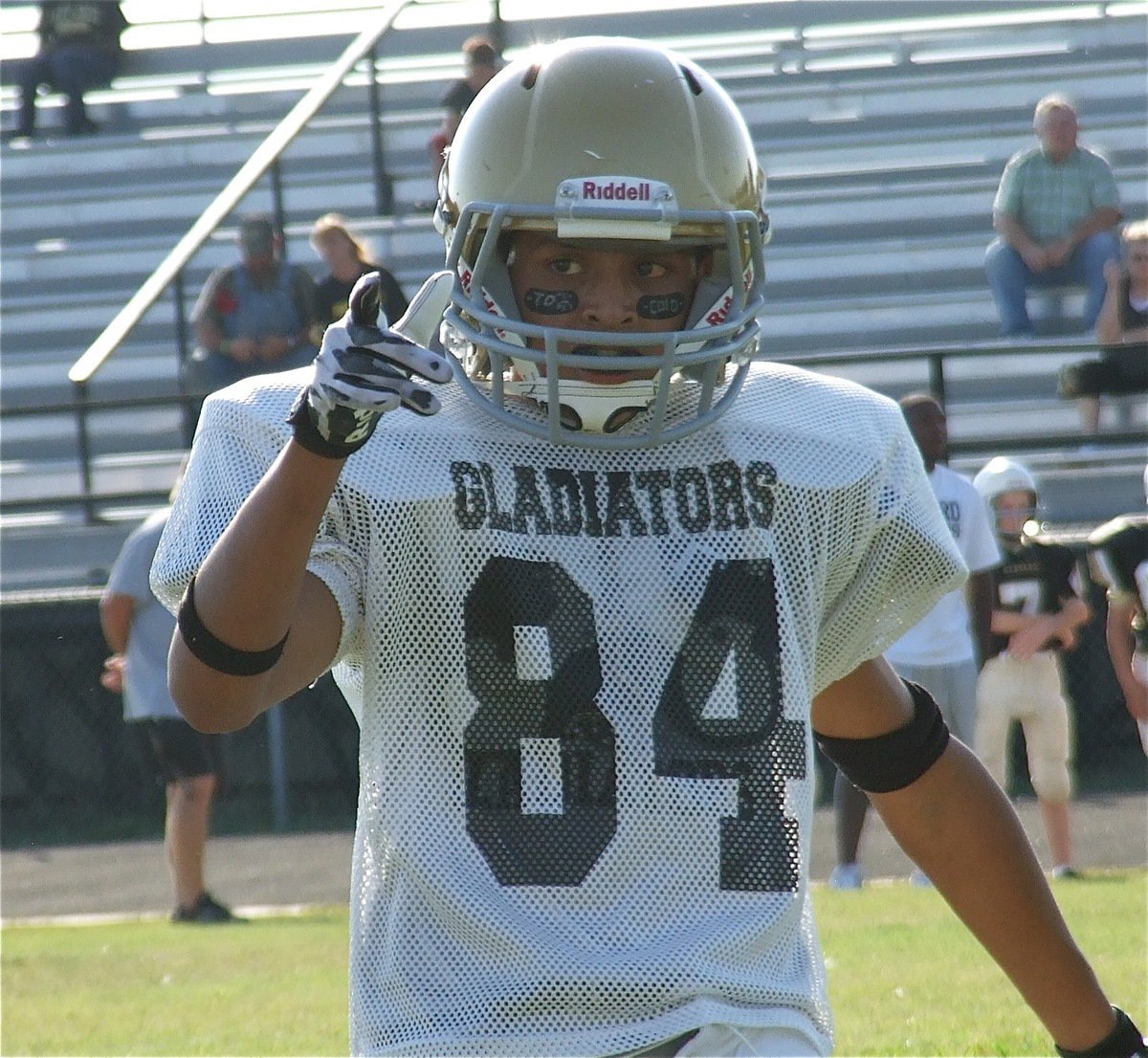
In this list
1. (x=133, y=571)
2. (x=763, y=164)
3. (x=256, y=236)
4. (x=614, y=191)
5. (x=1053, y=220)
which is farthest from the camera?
(x=763, y=164)

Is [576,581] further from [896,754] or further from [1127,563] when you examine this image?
[1127,563]

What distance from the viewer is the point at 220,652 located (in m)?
1.85

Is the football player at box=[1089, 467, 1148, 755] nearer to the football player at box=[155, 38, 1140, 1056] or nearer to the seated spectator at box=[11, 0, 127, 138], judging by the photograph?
the football player at box=[155, 38, 1140, 1056]

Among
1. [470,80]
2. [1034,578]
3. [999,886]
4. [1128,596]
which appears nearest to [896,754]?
[999,886]

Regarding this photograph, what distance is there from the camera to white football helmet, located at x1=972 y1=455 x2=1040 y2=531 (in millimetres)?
7859

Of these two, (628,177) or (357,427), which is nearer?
(357,427)

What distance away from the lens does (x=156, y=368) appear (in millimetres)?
12555

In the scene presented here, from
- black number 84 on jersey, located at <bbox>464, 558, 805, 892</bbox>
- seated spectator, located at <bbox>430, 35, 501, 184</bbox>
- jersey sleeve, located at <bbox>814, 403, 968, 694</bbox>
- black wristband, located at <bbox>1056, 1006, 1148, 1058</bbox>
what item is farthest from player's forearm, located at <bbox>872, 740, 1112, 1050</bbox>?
seated spectator, located at <bbox>430, 35, 501, 184</bbox>

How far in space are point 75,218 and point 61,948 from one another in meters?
8.38

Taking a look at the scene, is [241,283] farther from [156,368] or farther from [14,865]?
[14,865]

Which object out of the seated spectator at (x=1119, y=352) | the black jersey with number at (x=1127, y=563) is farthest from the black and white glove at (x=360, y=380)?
the seated spectator at (x=1119, y=352)

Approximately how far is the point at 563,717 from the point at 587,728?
2 centimetres

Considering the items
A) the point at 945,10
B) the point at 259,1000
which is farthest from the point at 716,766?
the point at 945,10

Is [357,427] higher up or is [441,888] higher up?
[357,427]
